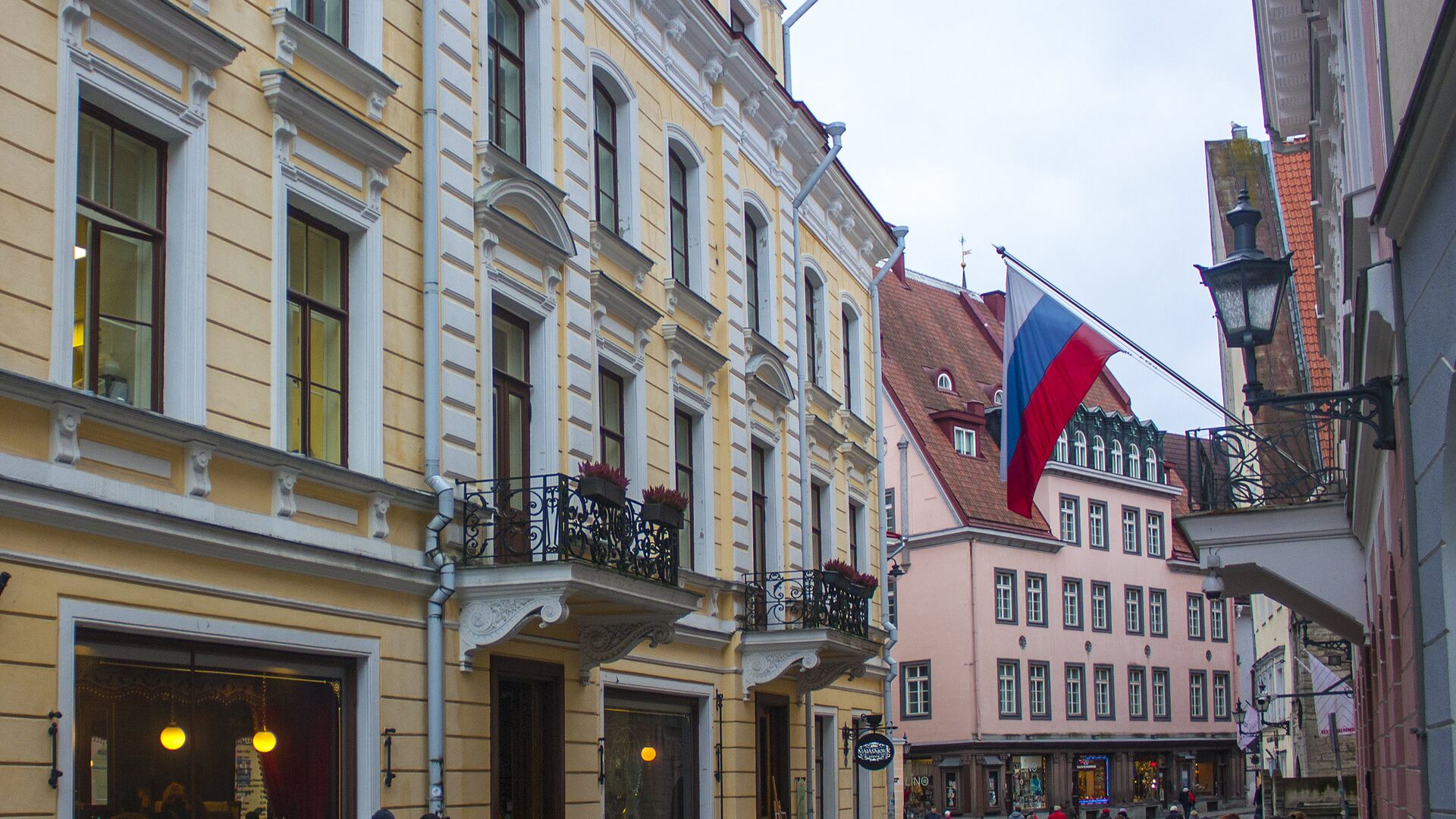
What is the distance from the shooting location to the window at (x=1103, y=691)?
56812mm

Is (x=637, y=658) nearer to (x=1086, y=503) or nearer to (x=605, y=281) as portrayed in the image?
(x=605, y=281)

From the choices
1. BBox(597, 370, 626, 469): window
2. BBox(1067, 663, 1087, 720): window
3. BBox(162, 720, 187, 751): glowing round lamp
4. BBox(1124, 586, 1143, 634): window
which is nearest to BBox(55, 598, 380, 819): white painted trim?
BBox(162, 720, 187, 751): glowing round lamp

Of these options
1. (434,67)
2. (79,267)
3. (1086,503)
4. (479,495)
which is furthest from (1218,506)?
(1086,503)

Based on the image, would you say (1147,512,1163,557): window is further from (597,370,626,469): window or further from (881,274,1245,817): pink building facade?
(597,370,626,469): window

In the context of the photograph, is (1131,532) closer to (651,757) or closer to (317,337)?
(651,757)

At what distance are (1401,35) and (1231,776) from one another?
202ft

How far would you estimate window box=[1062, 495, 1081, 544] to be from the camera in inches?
2221

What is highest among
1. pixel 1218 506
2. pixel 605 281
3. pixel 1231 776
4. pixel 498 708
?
pixel 605 281

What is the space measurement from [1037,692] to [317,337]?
44.9m

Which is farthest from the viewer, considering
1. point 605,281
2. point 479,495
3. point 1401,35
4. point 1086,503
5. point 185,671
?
point 1086,503

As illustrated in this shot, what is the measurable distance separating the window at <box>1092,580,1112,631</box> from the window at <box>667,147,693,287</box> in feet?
Answer: 132

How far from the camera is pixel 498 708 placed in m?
14.6

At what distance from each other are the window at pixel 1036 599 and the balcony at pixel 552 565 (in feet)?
132

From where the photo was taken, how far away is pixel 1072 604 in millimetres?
56469
